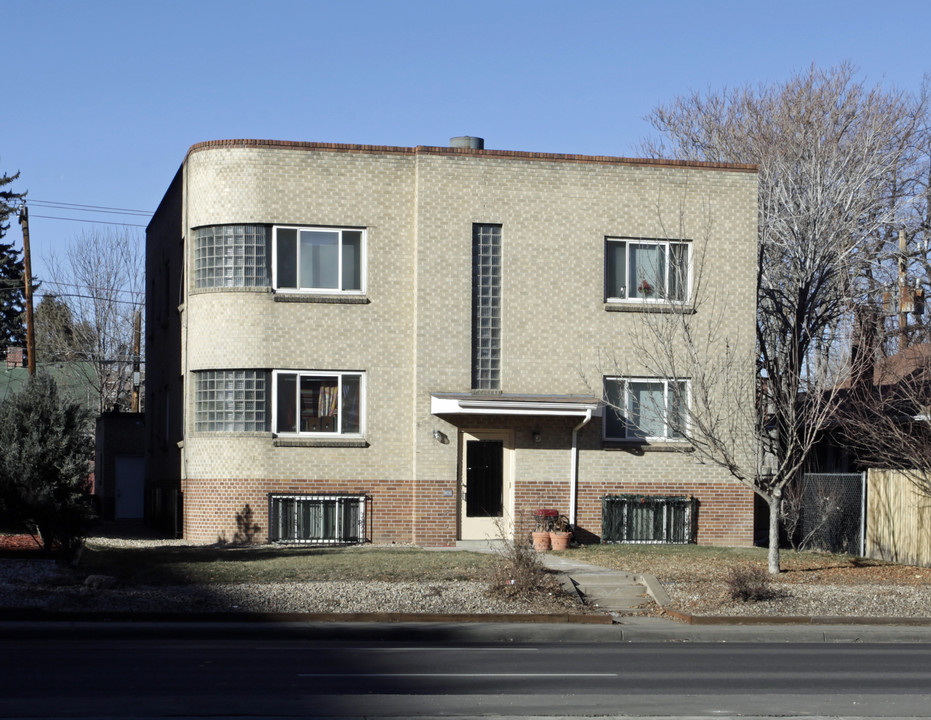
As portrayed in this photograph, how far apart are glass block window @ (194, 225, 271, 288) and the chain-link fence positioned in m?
12.3

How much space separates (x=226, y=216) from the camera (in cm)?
2566

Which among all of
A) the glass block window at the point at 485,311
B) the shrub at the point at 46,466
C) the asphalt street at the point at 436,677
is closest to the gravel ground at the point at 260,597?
the asphalt street at the point at 436,677

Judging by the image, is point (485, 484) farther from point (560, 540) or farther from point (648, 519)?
point (648, 519)

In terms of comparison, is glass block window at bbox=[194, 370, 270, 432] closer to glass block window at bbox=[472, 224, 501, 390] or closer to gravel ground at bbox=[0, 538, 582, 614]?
glass block window at bbox=[472, 224, 501, 390]

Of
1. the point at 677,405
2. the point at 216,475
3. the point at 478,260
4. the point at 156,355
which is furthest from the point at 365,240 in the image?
the point at 156,355

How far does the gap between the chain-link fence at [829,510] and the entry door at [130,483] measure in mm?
20583

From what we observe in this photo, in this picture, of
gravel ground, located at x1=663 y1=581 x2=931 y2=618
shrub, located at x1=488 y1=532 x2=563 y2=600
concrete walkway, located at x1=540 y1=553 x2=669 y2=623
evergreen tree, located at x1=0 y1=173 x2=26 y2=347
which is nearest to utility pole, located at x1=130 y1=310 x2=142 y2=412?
evergreen tree, located at x1=0 y1=173 x2=26 y2=347

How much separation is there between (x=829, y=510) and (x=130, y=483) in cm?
2247

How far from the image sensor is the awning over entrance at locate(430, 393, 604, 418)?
24.7 m

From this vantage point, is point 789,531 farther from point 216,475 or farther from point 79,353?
point 79,353

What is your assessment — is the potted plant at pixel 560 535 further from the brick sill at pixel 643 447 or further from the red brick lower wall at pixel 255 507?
the red brick lower wall at pixel 255 507

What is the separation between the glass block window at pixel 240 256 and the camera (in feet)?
84.1

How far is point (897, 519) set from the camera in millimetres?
25062

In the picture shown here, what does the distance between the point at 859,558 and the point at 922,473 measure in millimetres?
2478
